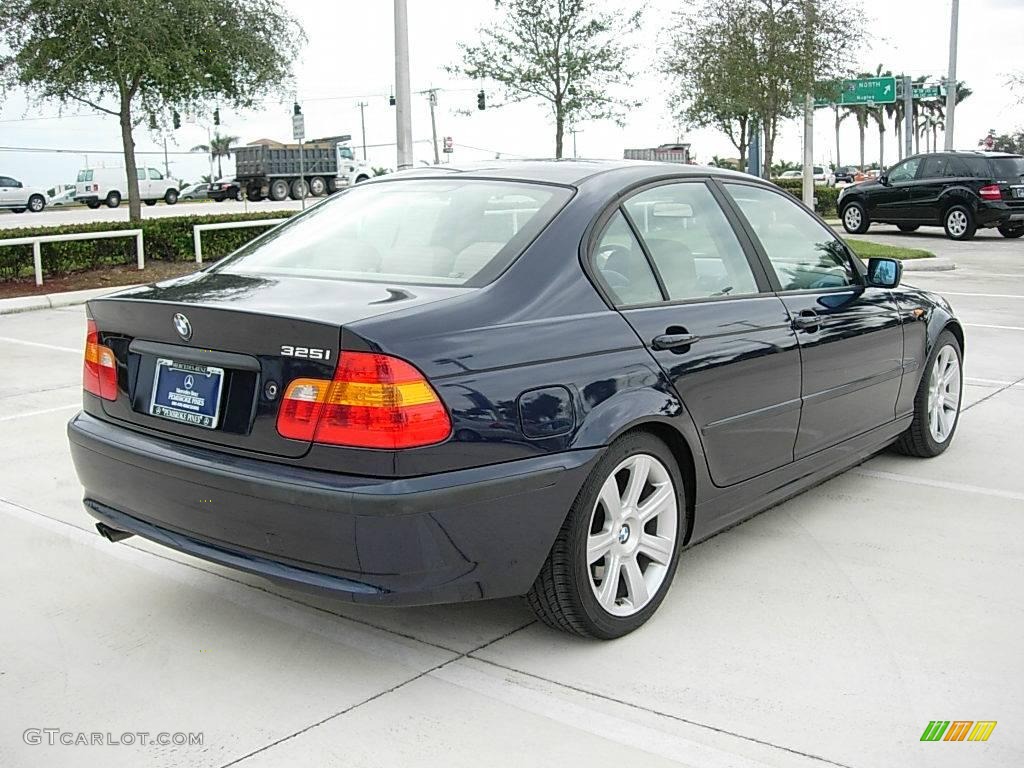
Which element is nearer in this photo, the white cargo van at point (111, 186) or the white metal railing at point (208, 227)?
the white metal railing at point (208, 227)

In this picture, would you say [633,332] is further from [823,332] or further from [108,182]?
[108,182]

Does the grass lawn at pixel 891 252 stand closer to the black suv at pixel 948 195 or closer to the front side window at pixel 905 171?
the black suv at pixel 948 195

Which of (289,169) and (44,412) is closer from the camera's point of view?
(44,412)

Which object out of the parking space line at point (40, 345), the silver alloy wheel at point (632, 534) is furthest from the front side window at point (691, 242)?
the parking space line at point (40, 345)

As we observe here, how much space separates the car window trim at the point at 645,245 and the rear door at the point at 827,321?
9 cm

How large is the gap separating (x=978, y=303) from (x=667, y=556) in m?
10.1

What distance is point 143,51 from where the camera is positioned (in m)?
17.0

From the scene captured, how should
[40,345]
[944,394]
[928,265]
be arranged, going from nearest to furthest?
[944,394]
[40,345]
[928,265]

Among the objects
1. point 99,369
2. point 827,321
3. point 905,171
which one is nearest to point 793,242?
point 827,321

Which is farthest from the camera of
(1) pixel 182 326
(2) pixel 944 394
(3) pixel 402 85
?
(3) pixel 402 85

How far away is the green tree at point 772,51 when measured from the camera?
2367cm

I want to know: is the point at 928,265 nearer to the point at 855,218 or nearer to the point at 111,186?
the point at 855,218

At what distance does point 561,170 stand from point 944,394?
9.47 feet

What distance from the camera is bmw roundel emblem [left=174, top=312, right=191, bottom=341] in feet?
11.0
